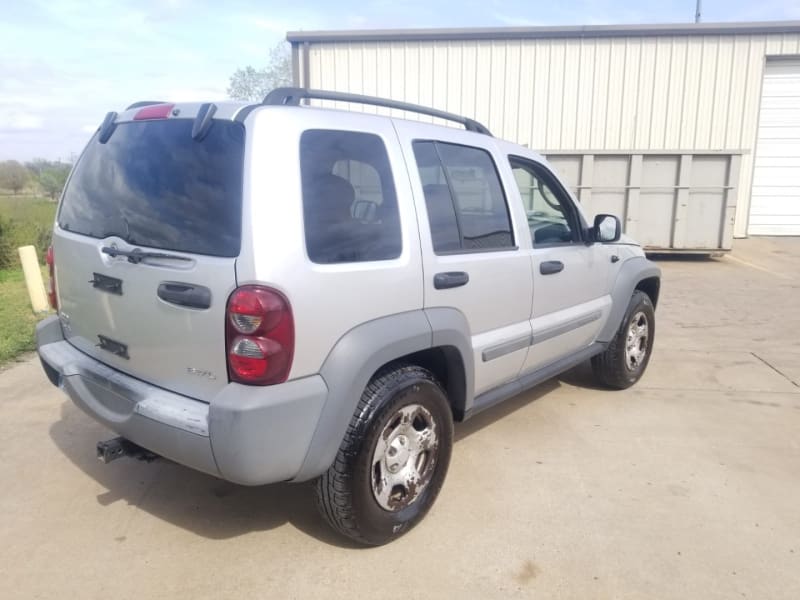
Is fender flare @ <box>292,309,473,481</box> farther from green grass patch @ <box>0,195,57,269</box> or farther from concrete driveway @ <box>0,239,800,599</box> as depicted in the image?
green grass patch @ <box>0,195,57,269</box>

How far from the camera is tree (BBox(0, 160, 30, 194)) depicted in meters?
27.5

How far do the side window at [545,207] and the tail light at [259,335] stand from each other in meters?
1.98

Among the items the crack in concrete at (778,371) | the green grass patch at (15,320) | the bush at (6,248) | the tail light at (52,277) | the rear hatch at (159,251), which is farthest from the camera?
the bush at (6,248)

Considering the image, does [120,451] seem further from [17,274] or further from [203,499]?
[17,274]

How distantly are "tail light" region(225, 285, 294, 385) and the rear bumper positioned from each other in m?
0.06

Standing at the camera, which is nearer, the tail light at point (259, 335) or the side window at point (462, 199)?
the tail light at point (259, 335)

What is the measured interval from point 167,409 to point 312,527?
980mm

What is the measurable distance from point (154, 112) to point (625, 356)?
12.0 feet

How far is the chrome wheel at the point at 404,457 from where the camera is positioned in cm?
277

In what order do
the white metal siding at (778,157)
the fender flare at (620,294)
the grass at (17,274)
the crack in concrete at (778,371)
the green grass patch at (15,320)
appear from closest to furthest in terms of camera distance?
the fender flare at (620,294)
the crack in concrete at (778,371)
the green grass patch at (15,320)
the grass at (17,274)
the white metal siding at (778,157)

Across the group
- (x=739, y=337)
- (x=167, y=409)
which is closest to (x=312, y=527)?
(x=167, y=409)

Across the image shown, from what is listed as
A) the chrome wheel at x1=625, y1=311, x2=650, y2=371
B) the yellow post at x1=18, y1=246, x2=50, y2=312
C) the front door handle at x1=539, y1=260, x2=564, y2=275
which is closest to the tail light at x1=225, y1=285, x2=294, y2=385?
the front door handle at x1=539, y1=260, x2=564, y2=275

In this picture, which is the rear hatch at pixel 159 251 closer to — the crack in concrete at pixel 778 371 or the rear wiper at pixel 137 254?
the rear wiper at pixel 137 254

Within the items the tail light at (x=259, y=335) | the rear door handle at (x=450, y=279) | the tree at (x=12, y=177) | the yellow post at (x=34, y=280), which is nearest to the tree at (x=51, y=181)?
the tree at (x=12, y=177)
